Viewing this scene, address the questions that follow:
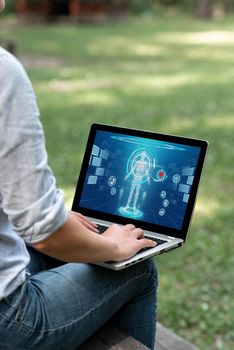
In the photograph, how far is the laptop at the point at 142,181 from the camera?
1788 millimetres

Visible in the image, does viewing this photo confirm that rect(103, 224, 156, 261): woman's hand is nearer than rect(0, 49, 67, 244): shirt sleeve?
No

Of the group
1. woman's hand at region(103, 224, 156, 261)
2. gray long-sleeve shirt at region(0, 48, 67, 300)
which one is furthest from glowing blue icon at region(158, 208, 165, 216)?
gray long-sleeve shirt at region(0, 48, 67, 300)

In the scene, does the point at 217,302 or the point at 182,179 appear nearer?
the point at 182,179

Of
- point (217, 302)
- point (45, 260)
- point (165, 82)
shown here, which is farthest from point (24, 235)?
point (165, 82)

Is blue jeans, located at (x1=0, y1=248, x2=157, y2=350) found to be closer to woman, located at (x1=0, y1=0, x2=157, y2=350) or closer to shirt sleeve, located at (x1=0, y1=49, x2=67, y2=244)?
woman, located at (x1=0, y1=0, x2=157, y2=350)

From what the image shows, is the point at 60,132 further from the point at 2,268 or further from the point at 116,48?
the point at 116,48

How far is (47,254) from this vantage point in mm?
1462

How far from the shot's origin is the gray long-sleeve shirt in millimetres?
1284

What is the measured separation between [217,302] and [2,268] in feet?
5.98

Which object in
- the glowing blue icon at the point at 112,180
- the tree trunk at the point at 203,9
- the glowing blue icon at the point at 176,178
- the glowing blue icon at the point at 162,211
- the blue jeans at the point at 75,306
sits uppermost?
the tree trunk at the point at 203,9

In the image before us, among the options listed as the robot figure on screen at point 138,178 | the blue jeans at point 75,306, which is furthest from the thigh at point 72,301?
the robot figure on screen at point 138,178

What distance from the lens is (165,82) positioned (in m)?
9.43

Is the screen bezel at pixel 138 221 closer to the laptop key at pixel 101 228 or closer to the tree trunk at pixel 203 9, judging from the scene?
the laptop key at pixel 101 228

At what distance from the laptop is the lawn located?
1133 millimetres
